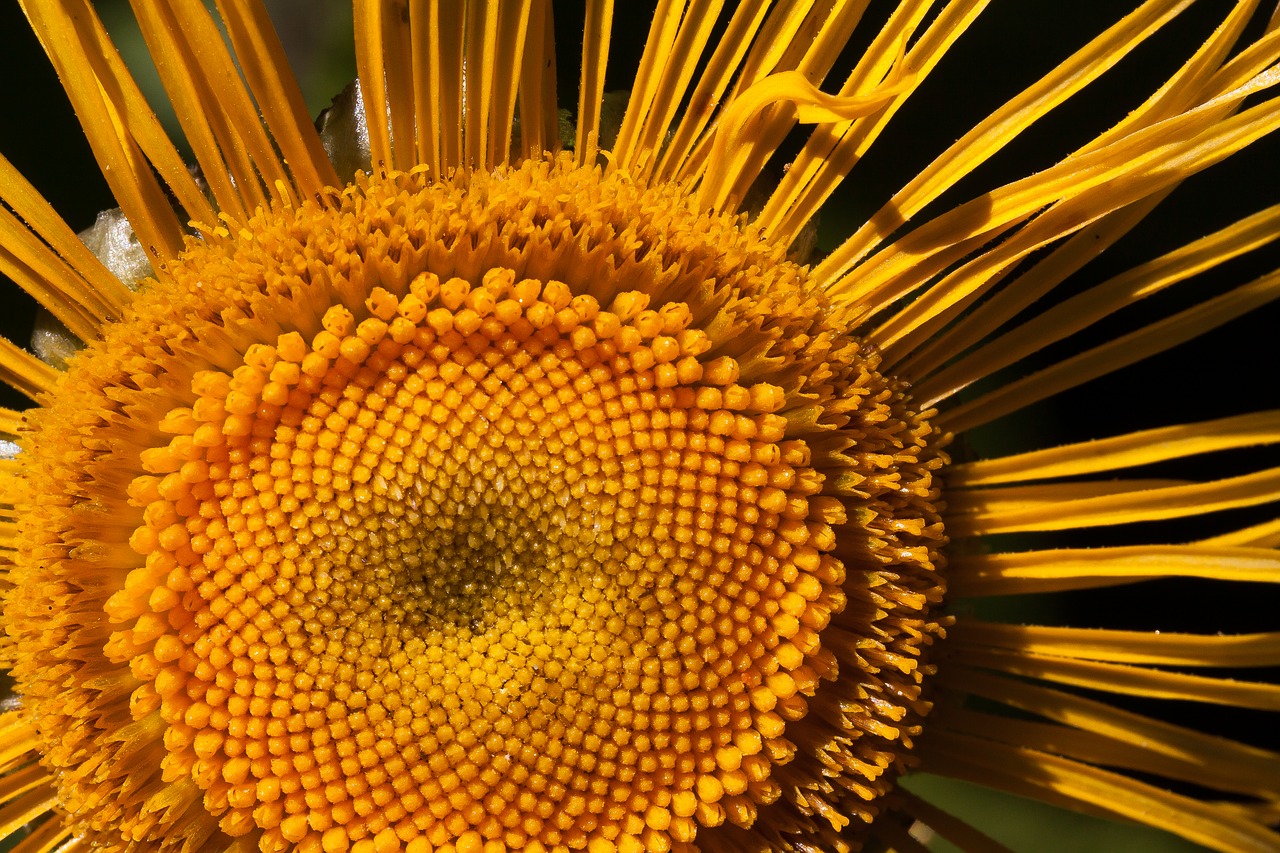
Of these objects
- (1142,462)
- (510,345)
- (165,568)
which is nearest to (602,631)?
(510,345)

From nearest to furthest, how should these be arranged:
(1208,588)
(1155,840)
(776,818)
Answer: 1. (776,818)
2. (1208,588)
3. (1155,840)

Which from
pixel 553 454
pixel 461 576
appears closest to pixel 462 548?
pixel 461 576

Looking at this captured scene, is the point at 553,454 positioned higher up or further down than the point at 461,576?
higher up

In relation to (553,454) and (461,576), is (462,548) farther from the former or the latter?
A: (553,454)

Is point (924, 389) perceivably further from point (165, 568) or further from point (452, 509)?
point (165, 568)
